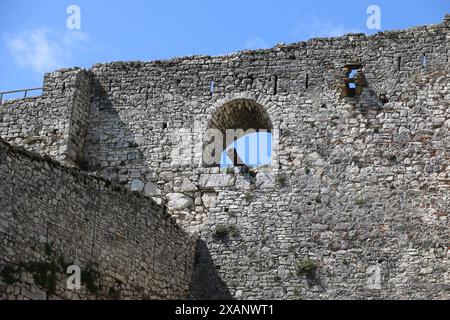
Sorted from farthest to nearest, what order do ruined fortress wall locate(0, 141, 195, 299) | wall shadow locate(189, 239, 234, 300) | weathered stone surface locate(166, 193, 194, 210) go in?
weathered stone surface locate(166, 193, 194, 210), wall shadow locate(189, 239, 234, 300), ruined fortress wall locate(0, 141, 195, 299)

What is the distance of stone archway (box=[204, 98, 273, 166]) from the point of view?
2381 centimetres

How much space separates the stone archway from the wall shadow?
2.25 m

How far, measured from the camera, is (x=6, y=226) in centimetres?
1694

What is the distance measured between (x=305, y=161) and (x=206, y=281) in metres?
3.31

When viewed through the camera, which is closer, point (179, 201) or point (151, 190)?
point (179, 201)

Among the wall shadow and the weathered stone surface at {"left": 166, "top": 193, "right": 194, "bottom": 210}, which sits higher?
the weathered stone surface at {"left": 166, "top": 193, "right": 194, "bottom": 210}

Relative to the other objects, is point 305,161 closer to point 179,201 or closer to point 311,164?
point 311,164

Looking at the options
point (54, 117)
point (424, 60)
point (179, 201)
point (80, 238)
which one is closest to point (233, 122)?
point (179, 201)

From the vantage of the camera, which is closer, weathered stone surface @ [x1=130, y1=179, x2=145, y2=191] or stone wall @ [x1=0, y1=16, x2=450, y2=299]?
stone wall @ [x1=0, y1=16, x2=450, y2=299]

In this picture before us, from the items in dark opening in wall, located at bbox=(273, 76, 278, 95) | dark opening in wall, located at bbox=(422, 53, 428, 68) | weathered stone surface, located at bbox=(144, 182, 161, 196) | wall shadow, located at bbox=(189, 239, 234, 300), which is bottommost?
wall shadow, located at bbox=(189, 239, 234, 300)

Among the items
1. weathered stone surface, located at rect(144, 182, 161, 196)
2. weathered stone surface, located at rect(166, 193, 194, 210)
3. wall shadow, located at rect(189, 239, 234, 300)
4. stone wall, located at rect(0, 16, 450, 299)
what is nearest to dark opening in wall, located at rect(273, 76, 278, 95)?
stone wall, located at rect(0, 16, 450, 299)

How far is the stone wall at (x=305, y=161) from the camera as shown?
859 inches

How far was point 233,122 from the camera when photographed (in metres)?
24.4

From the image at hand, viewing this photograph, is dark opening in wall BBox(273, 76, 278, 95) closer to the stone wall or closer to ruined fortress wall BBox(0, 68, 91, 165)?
the stone wall
